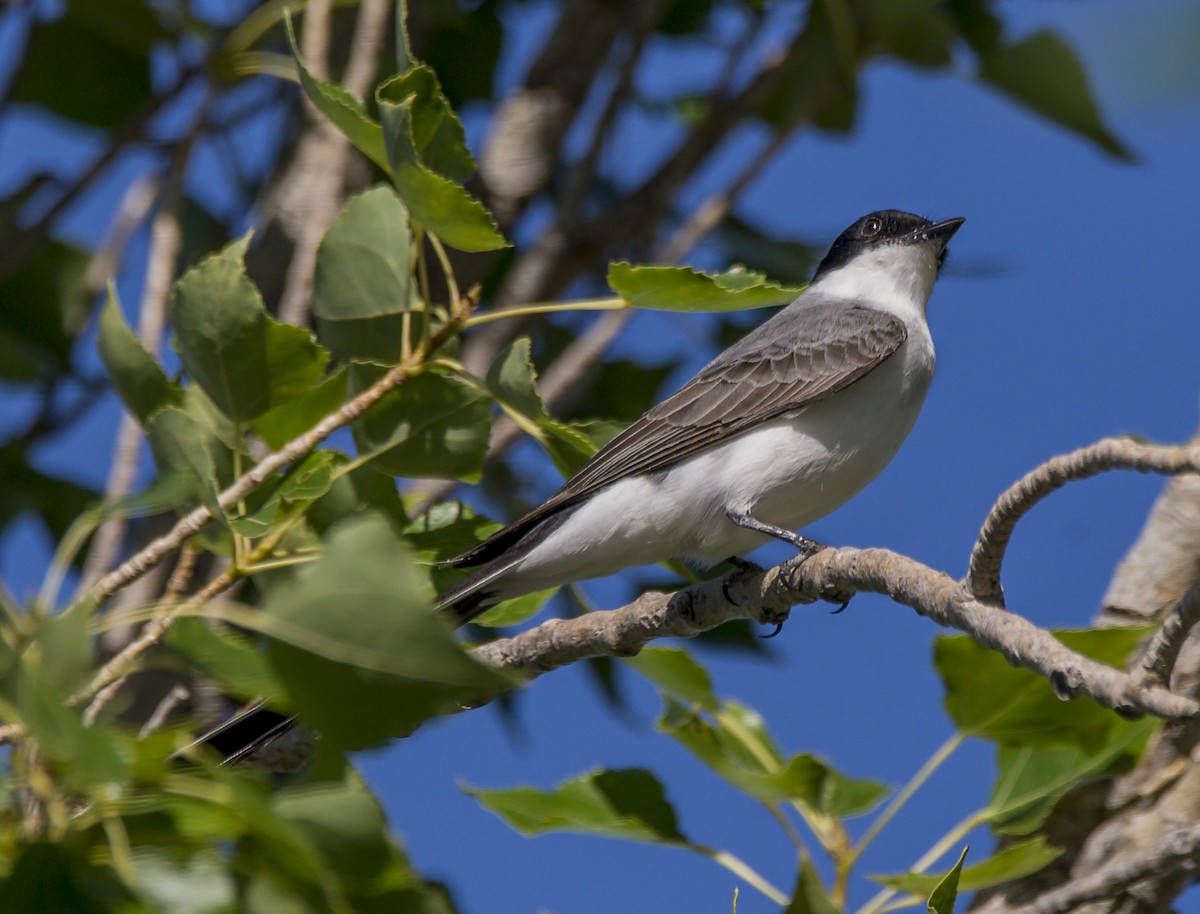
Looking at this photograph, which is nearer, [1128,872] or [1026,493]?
[1026,493]

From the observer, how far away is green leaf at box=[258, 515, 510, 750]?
1.59 m

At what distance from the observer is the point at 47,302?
4.69 metres

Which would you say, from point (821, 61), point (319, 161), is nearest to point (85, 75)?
point (319, 161)

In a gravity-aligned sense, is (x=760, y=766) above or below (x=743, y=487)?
below

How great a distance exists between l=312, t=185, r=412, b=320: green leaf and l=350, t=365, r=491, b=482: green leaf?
138mm

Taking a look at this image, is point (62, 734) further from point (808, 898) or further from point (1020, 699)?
point (1020, 699)

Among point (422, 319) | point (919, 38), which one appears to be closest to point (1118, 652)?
point (422, 319)

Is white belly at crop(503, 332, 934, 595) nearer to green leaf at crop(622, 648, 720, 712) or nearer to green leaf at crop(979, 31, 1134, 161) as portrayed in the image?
green leaf at crop(622, 648, 720, 712)

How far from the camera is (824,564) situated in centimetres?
295

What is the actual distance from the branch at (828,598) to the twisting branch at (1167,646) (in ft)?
0.12

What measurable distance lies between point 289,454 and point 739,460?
5.26 feet

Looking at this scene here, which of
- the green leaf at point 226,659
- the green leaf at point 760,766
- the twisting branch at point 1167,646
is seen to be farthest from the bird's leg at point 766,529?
the green leaf at point 226,659

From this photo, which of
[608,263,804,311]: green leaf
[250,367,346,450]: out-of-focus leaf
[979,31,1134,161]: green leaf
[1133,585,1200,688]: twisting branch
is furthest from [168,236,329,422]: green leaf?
[979,31,1134,161]: green leaf

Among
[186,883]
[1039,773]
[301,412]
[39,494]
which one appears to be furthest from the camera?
[39,494]
